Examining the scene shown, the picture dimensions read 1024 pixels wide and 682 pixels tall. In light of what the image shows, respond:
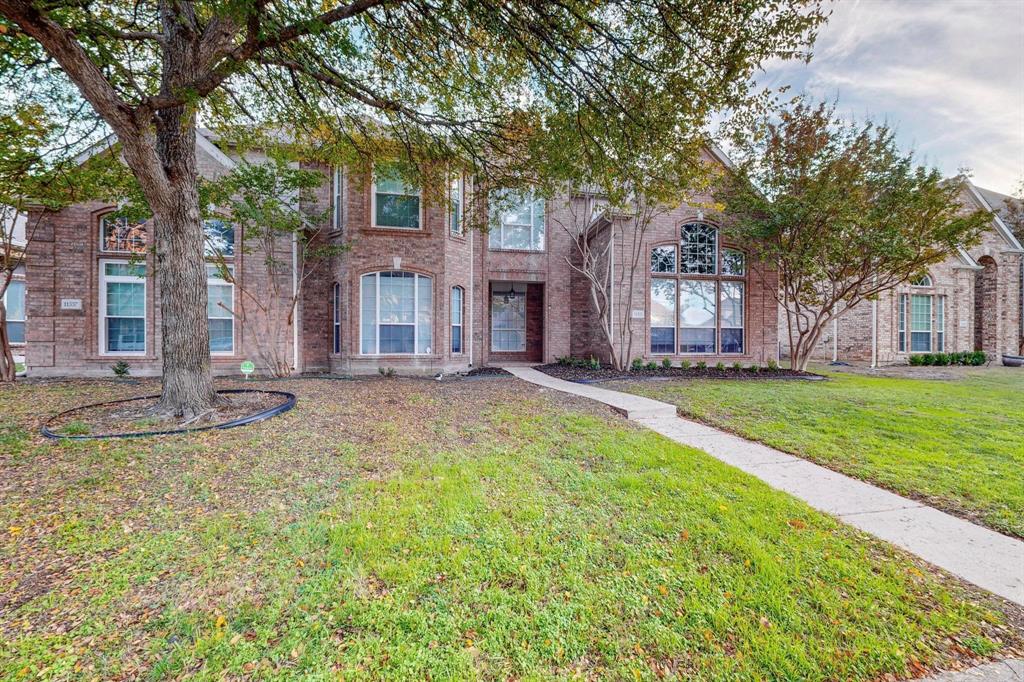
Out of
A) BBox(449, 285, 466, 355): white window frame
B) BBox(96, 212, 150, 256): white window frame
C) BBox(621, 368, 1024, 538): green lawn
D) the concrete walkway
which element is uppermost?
BBox(96, 212, 150, 256): white window frame

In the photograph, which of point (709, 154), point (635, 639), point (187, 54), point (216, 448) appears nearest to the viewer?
point (635, 639)

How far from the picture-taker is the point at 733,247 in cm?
1338

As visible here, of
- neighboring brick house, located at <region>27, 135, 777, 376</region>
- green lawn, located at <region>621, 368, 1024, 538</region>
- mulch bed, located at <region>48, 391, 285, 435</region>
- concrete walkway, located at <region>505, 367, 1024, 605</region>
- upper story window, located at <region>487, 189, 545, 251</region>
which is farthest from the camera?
upper story window, located at <region>487, 189, 545, 251</region>

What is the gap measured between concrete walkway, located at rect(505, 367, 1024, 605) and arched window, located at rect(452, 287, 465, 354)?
7649 millimetres

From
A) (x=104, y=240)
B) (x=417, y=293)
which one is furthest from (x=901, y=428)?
(x=104, y=240)

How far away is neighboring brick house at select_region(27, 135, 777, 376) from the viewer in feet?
33.7

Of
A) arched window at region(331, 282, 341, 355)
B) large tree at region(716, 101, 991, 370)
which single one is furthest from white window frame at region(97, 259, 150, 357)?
large tree at region(716, 101, 991, 370)

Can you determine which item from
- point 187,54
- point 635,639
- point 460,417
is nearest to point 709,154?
point 460,417

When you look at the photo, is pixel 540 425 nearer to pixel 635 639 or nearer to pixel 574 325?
pixel 635 639

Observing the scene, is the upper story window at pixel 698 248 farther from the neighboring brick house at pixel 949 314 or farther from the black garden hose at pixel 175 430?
the black garden hose at pixel 175 430

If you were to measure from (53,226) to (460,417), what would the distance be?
38.1ft

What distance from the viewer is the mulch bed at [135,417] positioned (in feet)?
16.9

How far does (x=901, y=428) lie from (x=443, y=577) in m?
6.94

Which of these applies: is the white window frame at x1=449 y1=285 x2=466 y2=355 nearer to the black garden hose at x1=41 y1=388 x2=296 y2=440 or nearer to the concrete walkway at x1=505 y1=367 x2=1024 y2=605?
the black garden hose at x1=41 y1=388 x2=296 y2=440
